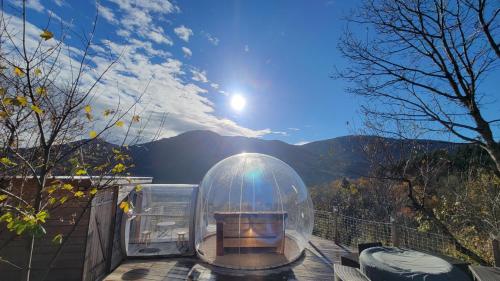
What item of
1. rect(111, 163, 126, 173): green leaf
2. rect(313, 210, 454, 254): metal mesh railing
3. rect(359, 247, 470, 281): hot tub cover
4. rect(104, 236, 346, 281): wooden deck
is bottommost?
rect(104, 236, 346, 281): wooden deck

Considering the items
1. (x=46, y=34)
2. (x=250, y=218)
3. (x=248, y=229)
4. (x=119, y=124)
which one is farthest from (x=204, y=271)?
(x=46, y=34)

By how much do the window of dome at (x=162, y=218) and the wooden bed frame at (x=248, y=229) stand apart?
0.94 metres

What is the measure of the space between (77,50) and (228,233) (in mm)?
5220

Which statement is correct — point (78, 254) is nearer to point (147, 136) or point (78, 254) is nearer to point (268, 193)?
point (147, 136)

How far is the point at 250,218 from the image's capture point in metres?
6.45

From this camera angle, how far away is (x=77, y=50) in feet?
7.82

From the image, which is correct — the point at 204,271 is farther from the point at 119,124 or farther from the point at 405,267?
the point at 119,124

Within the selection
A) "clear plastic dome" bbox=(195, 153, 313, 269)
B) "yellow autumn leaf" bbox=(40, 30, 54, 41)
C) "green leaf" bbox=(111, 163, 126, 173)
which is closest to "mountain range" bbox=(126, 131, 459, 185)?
"clear plastic dome" bbox=(195, 153, 313, 269)

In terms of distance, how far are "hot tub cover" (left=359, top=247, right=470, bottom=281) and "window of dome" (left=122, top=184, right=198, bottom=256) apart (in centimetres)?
455

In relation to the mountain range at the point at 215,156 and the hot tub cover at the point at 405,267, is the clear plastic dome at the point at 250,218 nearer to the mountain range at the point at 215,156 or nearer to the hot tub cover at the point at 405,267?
the hot tub cover at the point at 405,267

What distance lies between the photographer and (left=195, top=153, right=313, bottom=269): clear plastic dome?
6.41 metres

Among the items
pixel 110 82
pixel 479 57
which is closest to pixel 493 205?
pixel 479 57

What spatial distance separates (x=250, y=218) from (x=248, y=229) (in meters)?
0.31

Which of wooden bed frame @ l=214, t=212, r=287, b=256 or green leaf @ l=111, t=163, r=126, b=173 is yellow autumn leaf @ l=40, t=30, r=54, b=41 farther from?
wooden bed frame @ l=214, t=212, r=287, b=256
